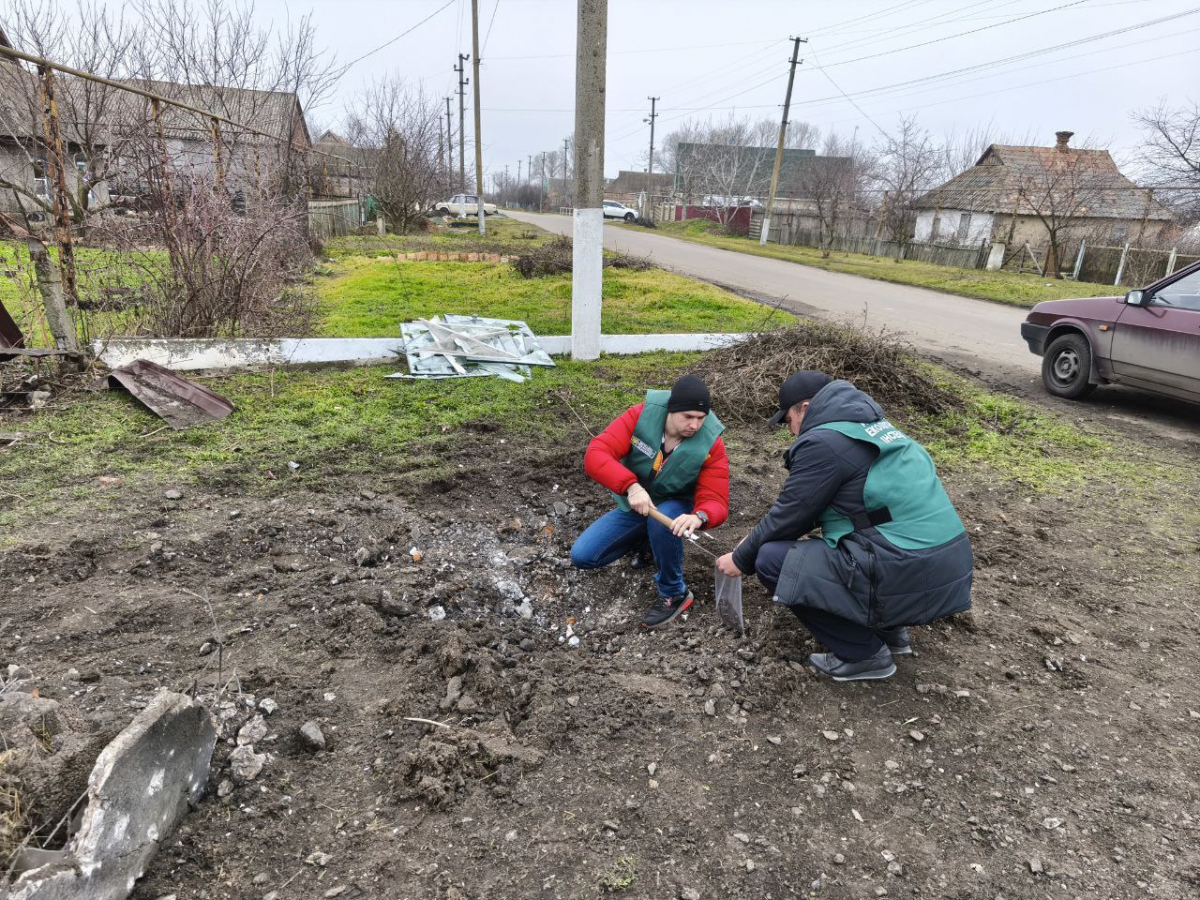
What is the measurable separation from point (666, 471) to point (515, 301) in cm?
796

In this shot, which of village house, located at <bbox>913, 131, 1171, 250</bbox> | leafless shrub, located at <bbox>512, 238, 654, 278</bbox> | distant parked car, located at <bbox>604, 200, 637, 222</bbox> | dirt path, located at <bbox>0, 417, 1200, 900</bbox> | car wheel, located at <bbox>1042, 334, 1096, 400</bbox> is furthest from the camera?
distant parked car, located at <bbox>604, 200, 637, 222</bbox>

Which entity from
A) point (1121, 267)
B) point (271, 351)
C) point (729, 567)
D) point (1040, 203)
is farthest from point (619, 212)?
point (729, 567)

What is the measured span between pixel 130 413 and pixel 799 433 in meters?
5.05

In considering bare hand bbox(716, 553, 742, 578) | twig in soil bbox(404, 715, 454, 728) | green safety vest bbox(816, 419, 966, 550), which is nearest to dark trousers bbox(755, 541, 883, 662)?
bare hand bbox(716, 553, 742, 578)

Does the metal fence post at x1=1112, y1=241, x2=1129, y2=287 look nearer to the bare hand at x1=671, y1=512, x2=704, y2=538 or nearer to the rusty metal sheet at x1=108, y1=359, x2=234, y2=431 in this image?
the bare hand at x1=671, y1=512, x2=704, y2=538

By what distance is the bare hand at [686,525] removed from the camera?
304 centimetres

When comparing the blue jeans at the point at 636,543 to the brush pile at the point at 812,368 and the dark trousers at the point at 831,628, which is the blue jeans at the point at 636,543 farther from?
the brush pile at the point at 812,368

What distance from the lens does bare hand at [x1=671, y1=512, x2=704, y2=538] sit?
304 cm

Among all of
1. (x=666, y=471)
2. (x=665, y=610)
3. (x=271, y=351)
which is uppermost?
(x=666, y=471)

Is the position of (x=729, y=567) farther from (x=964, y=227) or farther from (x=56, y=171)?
(x=964, y=227)

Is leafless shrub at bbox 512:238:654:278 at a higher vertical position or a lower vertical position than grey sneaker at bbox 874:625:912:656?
higher

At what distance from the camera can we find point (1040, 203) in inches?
898

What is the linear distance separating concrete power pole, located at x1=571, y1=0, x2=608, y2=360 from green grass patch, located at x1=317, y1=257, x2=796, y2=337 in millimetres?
1160

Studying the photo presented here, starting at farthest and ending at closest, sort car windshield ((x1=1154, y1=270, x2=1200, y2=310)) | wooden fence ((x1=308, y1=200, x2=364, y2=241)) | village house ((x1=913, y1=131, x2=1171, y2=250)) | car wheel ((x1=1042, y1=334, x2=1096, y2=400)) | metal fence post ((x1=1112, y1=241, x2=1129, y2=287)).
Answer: village house ((x1=913, y1=131, x2=1171, y2=250)), metal fence post ((x1=1112, y1=241, x2=1129, y2=287)), wooden fence ((x1=308, y1=200, x2=364, y2=241)), car wheel ((x1=1042, y1=334, x2=1096, y2=400)), car windshield ((x1=1154, y1=270, x2=1200, y2=310))
